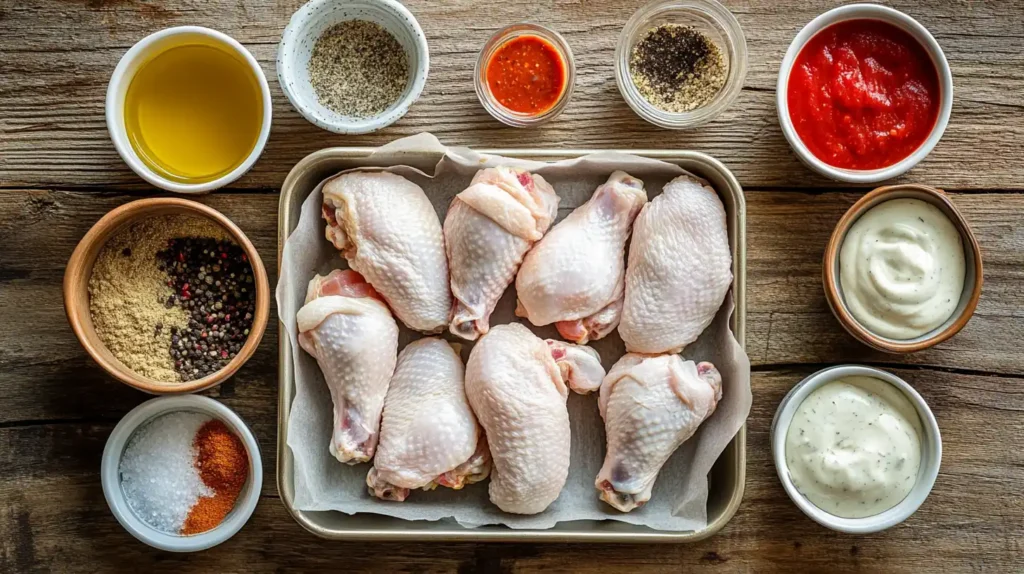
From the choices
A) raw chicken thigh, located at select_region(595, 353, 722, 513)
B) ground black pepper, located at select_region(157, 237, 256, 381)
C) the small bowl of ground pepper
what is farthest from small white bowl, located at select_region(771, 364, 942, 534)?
ground black pepper, located at select_region(157, 237, 256, 381)

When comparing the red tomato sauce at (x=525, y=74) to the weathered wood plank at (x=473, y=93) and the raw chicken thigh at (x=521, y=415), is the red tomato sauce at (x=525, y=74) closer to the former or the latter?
the weathered wood plank at (x=473, y=93)

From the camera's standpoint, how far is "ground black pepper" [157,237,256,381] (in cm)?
144

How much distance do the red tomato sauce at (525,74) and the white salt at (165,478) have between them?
2.68ft

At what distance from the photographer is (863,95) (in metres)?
1.42

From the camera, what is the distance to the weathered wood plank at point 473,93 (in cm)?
152

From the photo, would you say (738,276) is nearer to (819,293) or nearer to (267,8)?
(819,293)

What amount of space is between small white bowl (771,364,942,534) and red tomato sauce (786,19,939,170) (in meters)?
0.38

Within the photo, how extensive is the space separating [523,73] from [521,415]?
632 mm

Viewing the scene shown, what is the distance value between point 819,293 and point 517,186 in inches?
24.9

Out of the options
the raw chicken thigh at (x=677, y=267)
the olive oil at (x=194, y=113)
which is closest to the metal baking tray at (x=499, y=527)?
the raw chicken thigh at (x=677, y=267)

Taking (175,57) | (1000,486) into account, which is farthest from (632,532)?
(175,57)

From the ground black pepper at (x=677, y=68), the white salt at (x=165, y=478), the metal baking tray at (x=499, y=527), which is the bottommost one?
the white salt at (x=165, y=478)

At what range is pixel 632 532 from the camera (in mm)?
1414

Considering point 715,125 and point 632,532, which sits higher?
point 715,125
